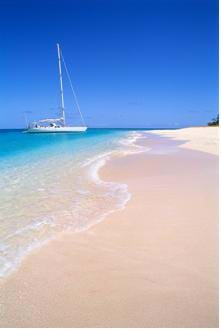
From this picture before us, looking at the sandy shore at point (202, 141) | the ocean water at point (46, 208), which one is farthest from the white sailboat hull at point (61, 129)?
the ocean water at point (46, 208)

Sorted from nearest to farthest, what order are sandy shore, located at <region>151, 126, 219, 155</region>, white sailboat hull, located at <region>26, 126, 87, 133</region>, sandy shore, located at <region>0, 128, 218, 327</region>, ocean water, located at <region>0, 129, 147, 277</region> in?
sandy shore, located at <region>0, 128, 218, 327</region>
ocean water, located at <region>0, 129, 147, 277</region>
sandy shore, located at <region>151, 126, 219, 155</region>
white sailboat hull, located at <region>26, 126, 87, 133</region>

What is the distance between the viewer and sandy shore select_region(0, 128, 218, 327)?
187 centimetres

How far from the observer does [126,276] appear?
232cm

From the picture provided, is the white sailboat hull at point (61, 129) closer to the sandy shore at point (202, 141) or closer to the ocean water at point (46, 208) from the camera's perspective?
the sandy shore at point (202, 141)

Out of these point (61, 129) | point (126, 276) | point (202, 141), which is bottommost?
point (126, 276)

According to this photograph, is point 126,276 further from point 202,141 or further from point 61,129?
point 61,129

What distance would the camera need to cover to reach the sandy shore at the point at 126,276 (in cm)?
187

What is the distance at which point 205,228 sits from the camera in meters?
3.21

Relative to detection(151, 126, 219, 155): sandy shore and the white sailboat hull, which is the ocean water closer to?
detection(151, 126, 219, 155): sandy shore

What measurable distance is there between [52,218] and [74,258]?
51.8 inches

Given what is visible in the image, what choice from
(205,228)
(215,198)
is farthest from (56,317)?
(215,198)

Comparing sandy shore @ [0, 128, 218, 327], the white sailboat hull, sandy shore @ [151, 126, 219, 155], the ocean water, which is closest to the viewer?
sandy shore @ [0, 128, 218, 327]

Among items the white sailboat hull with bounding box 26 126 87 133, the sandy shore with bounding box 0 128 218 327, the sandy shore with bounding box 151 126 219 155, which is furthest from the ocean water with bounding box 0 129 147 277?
the white sailboat hull with bounding box 26 126 87 133

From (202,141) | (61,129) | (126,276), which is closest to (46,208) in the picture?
(126,276)
